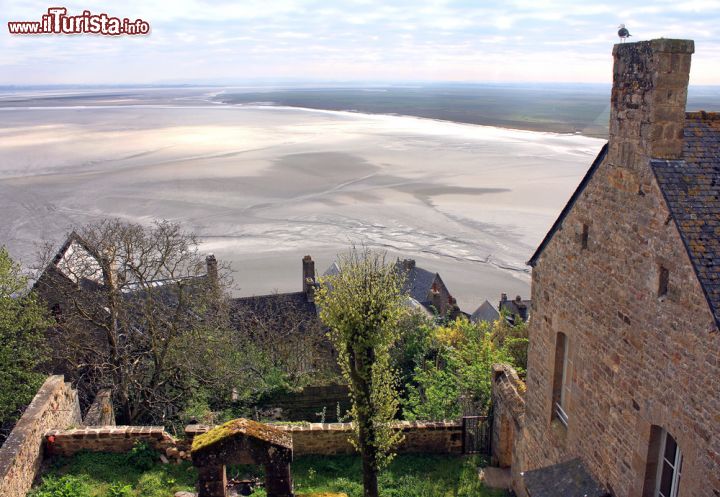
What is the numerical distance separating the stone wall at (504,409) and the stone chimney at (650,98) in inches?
317

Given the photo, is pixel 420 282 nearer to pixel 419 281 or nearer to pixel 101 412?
pixel 419 281

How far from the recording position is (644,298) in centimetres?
914

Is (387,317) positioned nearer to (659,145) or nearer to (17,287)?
(659,145)

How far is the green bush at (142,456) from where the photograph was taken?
15039mm

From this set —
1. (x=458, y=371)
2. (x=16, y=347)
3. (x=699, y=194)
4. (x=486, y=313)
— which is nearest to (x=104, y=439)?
(x=16, y=347)

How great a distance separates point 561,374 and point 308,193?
56.3 metres

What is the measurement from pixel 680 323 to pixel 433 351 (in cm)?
1929

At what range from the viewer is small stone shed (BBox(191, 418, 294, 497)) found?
7387 millimetres

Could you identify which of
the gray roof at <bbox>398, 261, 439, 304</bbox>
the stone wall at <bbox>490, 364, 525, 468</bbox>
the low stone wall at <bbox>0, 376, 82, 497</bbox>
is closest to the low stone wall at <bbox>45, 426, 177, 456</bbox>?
the low stone wall at <bbox>0, 376, 82, 497</bbox>

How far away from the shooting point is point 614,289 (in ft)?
32.8

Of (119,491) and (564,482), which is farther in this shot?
(119,491)

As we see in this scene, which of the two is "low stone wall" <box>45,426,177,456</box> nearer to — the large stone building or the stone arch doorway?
the stone arch doorway

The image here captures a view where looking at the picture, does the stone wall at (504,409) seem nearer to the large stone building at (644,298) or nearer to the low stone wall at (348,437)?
the low stone wall at (348,437)

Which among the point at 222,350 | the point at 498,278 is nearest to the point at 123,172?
the point at 498,278
